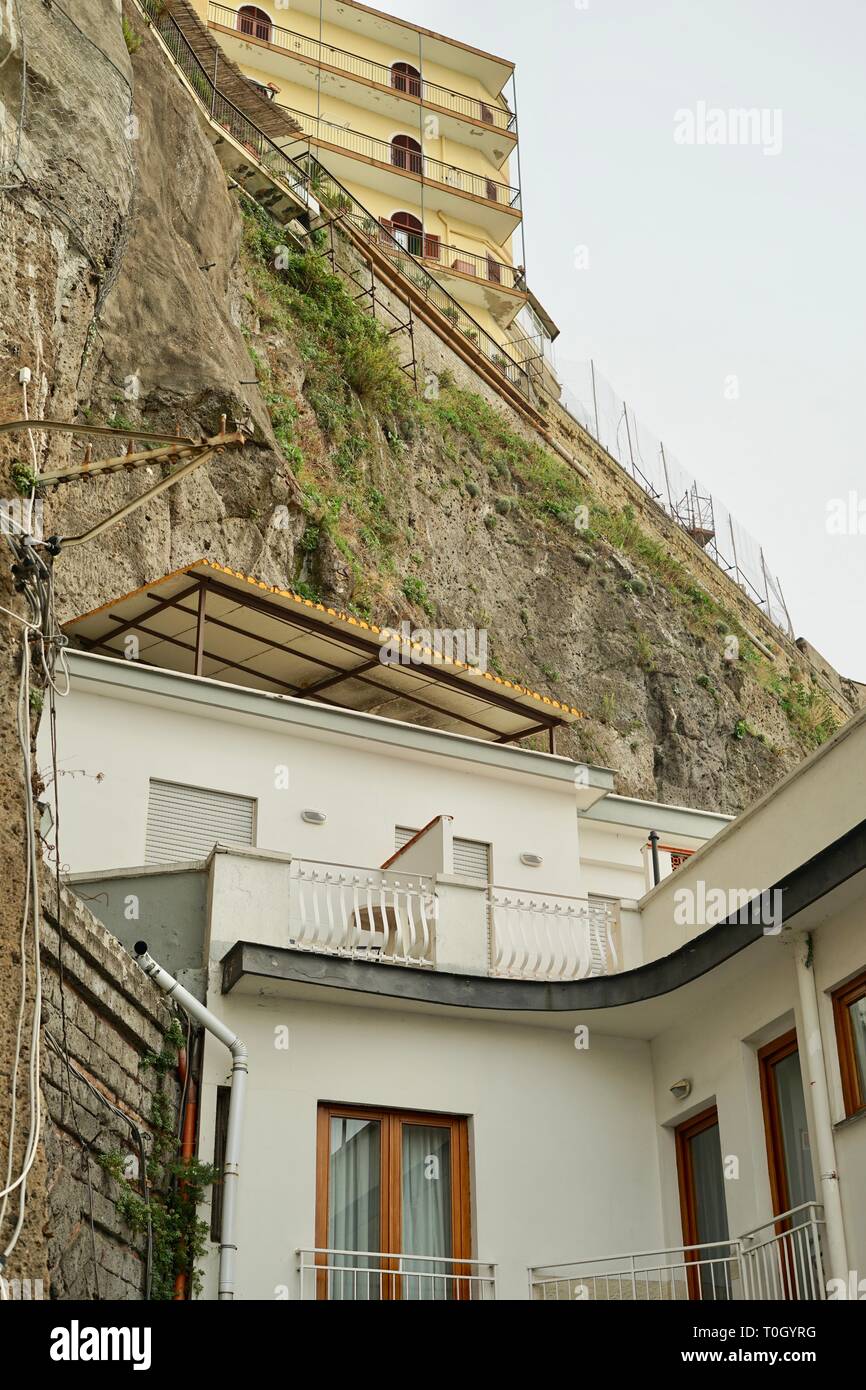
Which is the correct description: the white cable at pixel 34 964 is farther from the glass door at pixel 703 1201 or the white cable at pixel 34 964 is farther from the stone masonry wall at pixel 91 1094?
the glass door at pixel 703 1201

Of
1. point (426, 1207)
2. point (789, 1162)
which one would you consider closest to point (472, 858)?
point (426, 1207)

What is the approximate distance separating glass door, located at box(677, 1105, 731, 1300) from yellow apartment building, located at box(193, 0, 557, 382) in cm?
3254

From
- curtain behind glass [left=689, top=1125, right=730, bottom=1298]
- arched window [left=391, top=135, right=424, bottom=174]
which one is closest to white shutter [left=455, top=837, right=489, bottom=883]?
curtain behind glass [left=689, top=1125, right=730, bottom=1298]

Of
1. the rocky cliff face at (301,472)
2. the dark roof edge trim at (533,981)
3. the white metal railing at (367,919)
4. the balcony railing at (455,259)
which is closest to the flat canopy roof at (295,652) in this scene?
the rocky cliff face at (301,472)

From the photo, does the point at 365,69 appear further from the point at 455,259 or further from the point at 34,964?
the point at 34,964

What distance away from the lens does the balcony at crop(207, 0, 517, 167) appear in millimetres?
42844

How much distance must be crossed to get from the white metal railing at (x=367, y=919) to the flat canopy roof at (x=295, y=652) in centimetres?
331

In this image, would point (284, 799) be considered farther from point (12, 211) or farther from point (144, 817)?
point (12, 211)

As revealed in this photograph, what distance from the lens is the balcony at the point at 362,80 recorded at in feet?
141

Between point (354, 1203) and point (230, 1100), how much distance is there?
1.45 meters

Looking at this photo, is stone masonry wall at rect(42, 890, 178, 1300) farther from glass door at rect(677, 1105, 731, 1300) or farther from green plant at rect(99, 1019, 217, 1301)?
glass door at rect(677, 1105, 731, 1300)

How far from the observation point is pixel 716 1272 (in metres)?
12.5
